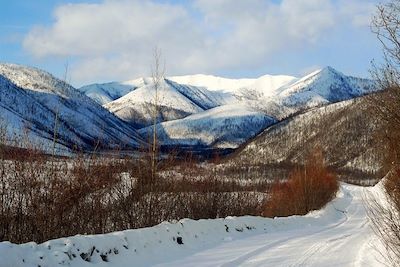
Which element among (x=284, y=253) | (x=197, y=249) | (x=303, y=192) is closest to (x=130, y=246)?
(x=197, y=249)

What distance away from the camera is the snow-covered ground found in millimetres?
9977

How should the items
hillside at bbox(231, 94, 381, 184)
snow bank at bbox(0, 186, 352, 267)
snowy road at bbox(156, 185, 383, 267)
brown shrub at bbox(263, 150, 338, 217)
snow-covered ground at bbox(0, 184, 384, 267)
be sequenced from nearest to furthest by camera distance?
snow bank at bbox(0, 186, 352, 267) < snow-covered ground at bbox(0, 184, 384, 267) < snowy road at bbox(156, 185, 383, 267) < brown shrub at bbox(263, 150, 338, 217) < hillside at bbox(231, 94, 381, 184)

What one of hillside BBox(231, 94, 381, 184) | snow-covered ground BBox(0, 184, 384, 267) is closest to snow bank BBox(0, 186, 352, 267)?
snow-covered ground BBox(0, 184, 384, 267)

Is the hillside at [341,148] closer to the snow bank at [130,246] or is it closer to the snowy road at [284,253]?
the snowy road at [284,253]

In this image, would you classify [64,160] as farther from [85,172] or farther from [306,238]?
[306,238]

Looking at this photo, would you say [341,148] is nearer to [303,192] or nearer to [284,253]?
[303,192]

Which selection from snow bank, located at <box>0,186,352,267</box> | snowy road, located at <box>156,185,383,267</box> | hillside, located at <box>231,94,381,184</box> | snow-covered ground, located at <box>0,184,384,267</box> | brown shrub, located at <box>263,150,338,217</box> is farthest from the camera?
hillside, located at <box>231,94,381,184</box>

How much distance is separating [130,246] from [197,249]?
279 cm

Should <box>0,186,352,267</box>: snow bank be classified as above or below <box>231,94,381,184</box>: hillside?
below

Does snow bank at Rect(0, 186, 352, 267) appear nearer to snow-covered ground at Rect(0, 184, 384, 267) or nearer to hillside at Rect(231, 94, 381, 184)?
snow-covered ground at Rect(0, 184, 384, 267)

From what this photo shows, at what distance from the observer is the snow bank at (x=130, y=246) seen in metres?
9.36

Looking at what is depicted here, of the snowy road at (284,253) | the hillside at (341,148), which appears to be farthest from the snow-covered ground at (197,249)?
the hillside at (341,148)

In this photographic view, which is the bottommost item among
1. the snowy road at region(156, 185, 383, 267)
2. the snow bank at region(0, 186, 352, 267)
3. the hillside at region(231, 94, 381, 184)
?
the snowy road at region(156, 185, 383, 267)

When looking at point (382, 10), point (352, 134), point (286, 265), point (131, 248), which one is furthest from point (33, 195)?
point (352, 134)
